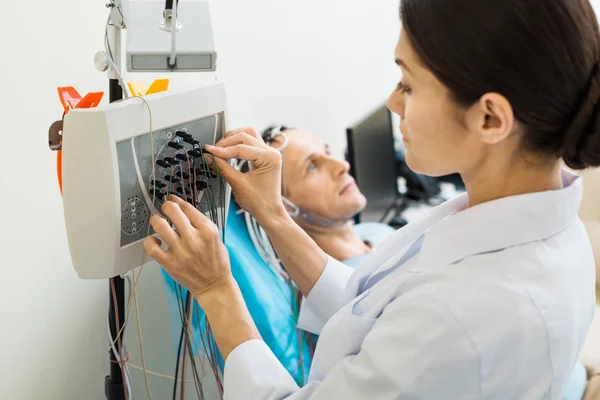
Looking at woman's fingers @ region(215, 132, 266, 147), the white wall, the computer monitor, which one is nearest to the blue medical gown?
the white wall

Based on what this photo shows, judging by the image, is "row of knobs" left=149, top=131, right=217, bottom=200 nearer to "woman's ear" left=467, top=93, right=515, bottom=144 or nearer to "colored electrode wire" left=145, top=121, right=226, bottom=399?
"colored electrode wire" left=145, top=121, right=226, bottom=399

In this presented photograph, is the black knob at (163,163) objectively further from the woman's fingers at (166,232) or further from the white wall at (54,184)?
the white wall at (54,184)

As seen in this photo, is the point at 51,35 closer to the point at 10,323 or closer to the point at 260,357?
the point at 10,323

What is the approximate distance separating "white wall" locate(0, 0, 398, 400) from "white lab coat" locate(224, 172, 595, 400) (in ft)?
2.22

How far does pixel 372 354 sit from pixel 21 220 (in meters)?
0.91

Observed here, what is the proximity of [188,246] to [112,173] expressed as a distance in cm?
17

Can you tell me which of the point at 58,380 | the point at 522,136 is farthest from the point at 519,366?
the point at 58,380

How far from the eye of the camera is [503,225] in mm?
958

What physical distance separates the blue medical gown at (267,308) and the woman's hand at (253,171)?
0.40 meters

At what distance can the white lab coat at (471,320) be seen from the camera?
0.88m

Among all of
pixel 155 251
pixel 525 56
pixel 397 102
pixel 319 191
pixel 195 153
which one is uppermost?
pixel 525 56

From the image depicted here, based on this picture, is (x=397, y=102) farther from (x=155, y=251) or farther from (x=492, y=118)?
(x=155, y=251)

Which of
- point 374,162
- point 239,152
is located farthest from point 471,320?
point 374,162

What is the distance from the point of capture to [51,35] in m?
1.45
